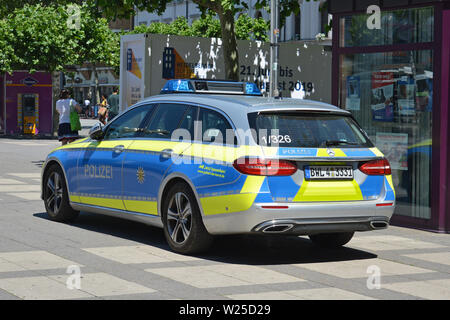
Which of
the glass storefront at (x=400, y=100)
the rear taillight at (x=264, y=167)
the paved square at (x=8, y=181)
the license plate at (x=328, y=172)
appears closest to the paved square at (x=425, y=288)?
the license plate at (x=328, y=172)

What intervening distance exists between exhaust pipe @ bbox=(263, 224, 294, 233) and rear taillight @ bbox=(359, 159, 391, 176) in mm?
973

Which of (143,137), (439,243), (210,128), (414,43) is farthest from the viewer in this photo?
(414,43)

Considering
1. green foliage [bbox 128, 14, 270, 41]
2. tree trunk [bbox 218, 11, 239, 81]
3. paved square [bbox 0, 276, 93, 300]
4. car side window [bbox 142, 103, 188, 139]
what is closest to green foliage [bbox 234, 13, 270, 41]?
green foliage [bbox 128, 14, 270, 41]

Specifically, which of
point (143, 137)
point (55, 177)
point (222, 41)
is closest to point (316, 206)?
point (143, 137)

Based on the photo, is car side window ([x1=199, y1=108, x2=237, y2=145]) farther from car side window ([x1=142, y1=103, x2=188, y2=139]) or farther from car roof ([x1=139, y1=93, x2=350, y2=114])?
car side window ([x1=142, y1=103, x2=188, y2=139])

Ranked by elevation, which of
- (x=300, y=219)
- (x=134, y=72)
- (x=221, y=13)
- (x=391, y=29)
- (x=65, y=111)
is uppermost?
(x=221, y=13)

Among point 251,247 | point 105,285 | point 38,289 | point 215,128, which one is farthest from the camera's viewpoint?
point 251,247

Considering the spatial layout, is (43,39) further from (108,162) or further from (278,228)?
(278,228)

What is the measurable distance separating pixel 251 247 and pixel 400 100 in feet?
12.4

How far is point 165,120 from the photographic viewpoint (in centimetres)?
930

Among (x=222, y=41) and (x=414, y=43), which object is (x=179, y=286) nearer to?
(x=414, y=43)

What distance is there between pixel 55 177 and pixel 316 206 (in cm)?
407

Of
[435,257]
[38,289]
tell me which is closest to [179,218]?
[38,289]
